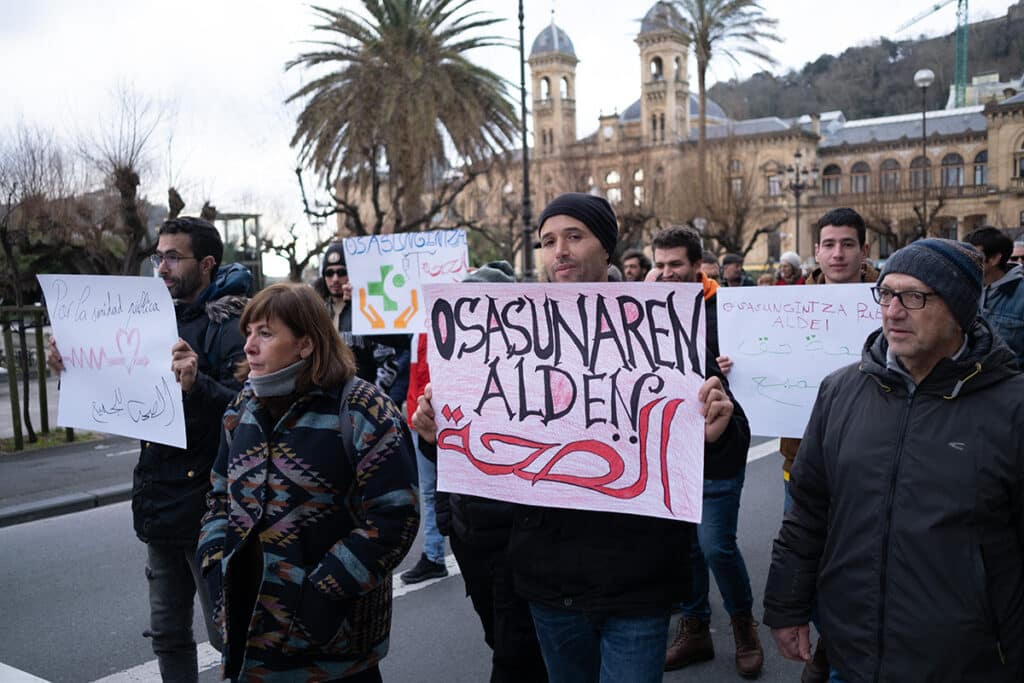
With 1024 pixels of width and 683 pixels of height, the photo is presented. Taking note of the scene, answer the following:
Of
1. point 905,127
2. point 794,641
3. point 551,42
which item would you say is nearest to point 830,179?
point 905,127

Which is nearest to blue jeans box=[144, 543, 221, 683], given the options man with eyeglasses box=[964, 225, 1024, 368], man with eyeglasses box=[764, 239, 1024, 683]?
man with eyeglasses box=[764, 239, 1024, 683]

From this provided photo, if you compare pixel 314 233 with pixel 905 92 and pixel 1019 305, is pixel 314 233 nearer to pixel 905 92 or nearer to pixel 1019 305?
pixel 1019 305

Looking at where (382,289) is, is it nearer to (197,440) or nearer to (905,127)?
(197,440)

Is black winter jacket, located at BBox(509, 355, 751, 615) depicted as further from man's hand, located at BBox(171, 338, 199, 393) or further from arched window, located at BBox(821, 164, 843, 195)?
arched window, located at BBox(821, 164, 843, 195)

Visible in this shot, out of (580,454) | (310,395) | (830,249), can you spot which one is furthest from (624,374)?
(830,249)

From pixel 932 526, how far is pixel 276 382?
1870 mm

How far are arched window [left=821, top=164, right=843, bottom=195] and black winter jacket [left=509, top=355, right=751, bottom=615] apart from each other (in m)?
82.5

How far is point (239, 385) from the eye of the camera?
11.4 feet

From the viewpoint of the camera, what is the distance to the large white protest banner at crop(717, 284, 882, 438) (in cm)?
417

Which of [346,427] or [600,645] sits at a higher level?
[346,427]

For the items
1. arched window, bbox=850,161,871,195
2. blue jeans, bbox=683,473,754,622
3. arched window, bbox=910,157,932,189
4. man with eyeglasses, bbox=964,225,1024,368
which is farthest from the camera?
arched window, bbox=850,161,871,195

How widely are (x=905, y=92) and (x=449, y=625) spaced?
98.5m

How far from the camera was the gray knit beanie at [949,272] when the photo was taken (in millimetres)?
2359

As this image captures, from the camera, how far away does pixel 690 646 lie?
4.45 meters
